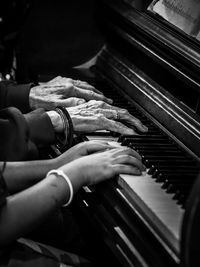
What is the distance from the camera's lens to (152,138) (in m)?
2.27

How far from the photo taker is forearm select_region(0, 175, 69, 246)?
1.69 m

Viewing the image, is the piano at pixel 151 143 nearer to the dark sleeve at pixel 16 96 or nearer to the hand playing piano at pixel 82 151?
the hand playing piano at pixel 82 151

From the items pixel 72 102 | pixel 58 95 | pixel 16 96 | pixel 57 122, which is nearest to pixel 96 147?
pixel 57 122

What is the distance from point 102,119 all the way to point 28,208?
0.72 metres

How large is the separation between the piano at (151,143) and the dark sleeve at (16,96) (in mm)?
386

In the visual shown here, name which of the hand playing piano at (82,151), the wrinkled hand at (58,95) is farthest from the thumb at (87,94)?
the hand playing piano at (82,151)

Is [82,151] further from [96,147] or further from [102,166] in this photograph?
[102,166]

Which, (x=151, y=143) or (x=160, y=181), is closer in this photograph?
(x=160, y=181)

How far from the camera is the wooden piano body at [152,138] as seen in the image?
5.42 ft

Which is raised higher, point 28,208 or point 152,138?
point 152,138

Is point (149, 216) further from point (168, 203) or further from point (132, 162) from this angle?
point (132, 162)

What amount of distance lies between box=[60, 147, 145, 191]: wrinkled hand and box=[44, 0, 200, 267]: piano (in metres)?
0.04

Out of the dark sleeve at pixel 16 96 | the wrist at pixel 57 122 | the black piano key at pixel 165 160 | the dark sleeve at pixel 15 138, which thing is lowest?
the dark sleeve at pixel 16 96

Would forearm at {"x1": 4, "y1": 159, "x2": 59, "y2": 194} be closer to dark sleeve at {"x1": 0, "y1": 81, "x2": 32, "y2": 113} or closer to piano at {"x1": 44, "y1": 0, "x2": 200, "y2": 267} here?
piano at {"x1": 44, "y1": 0, "x2": 200, "y2": 267}
